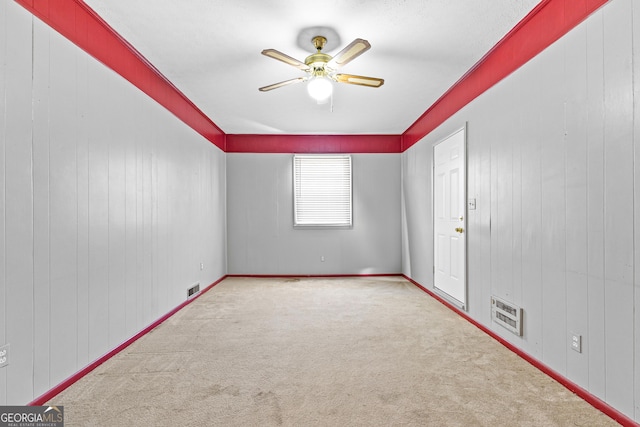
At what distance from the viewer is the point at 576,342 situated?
2.09 meters

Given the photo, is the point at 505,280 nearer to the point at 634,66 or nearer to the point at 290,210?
the point at 634,66

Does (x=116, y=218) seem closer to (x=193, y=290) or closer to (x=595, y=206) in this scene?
(x=193, y=290)

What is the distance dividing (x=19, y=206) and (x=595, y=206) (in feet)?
10.6

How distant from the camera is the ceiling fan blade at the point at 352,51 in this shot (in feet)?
7.99

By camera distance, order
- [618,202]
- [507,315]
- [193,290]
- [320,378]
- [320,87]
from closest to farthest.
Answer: [618,202] → [320,378] → [507,315] → [320,87] → [193,290]

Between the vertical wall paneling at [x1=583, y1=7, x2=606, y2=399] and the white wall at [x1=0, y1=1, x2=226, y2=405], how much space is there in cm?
323

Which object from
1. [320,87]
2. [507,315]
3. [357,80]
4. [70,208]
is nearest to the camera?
[70,208]

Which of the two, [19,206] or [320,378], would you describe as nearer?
[19,206]

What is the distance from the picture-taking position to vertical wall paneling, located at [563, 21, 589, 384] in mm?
2031

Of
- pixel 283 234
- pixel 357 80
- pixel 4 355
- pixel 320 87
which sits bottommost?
pixel 4 355

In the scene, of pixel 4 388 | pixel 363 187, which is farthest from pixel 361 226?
pixel 4 388

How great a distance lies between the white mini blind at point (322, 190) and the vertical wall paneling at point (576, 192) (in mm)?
4226

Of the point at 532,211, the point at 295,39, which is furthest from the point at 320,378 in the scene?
the point at 295,39

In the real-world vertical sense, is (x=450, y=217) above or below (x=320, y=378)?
above
